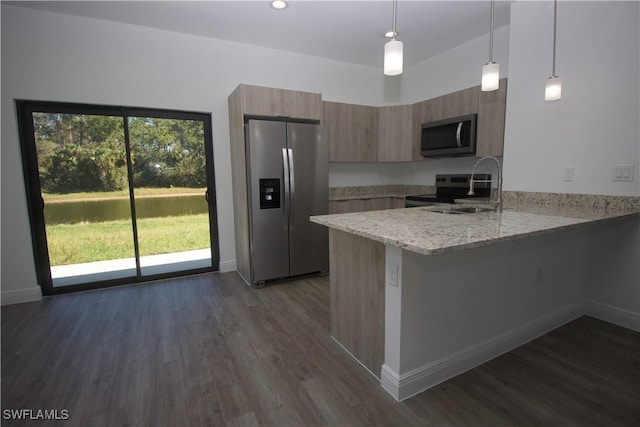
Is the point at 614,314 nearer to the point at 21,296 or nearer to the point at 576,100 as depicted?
the point at 576,100

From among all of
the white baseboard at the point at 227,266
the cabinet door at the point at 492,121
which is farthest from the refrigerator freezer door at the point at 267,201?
the cabinet door at the point at 492,121

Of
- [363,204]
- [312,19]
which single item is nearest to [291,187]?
[363,204]

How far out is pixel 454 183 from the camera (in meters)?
3.91

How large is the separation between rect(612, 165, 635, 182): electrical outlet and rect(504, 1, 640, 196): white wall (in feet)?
Result: 0.10

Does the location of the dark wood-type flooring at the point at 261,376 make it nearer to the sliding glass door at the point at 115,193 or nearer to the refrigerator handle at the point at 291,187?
the sliding glass door at the point at 115,193

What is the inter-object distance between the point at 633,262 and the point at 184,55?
15.5ft

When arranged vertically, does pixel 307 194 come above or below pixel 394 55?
below

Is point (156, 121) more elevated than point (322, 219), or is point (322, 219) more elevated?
point (156, 121)

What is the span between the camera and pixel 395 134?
421 cm

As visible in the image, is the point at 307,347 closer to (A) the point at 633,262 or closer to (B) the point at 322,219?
(B) the point at 322,219

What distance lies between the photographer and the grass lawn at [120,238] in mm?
3285

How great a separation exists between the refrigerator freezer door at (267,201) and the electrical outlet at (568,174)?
2.61 metres

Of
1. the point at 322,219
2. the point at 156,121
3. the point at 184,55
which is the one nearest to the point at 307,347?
the point at 322,219

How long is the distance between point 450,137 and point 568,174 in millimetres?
1252
